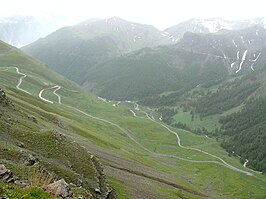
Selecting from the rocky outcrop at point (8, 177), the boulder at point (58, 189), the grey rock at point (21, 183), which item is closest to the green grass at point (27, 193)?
the boulder at point (58, 189)

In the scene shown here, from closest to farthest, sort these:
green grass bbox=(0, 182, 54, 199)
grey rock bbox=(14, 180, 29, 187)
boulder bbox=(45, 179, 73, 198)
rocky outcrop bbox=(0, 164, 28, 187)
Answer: green grass bbox=(0, 182, 54, 199), boulder bbox=(45, 179, 73, 198), rocky outcrop bbox=(0, 164, 28, 187), grey rock bbox=(14, 180, 29, 187)

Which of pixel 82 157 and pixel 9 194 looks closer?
pixel 9 194

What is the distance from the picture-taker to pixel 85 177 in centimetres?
4881

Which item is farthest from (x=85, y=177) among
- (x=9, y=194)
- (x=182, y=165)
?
(x=182, y=165)

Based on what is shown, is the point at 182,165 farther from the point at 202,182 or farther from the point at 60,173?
the point at 60,173

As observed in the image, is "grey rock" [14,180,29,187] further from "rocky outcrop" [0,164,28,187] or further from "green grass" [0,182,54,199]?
"green grass" [0,182,54,199]

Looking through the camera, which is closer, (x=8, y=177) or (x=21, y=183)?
(x=8, y=177)

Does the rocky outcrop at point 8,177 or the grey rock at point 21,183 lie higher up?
the rocky outcrop at point 8,177

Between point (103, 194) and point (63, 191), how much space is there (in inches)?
808

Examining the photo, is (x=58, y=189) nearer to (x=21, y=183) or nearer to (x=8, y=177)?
(x=21, y=183)

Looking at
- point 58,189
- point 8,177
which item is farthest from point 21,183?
point 58,189

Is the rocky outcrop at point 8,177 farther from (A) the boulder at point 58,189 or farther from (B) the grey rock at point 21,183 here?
(A) the boulder at point 58,189

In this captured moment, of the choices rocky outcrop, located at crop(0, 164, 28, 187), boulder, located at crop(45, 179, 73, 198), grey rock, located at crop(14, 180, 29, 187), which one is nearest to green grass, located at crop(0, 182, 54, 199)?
boulder, located at crop(45, 179, 73, 198)

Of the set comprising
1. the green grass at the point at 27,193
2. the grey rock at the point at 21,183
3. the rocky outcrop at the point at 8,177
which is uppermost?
the green grass at the point at 27,193
